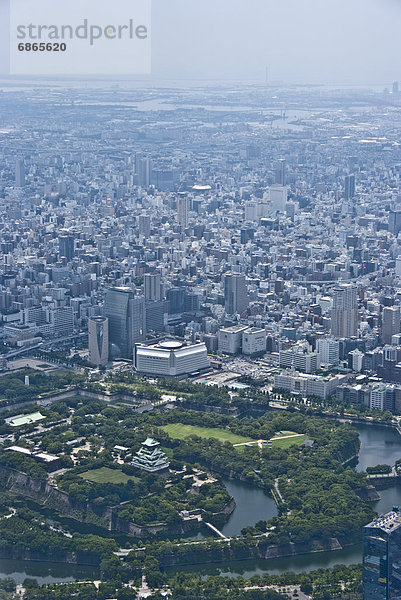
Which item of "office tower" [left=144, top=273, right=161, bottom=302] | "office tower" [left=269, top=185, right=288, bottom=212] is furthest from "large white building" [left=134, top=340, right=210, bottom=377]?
A: "office tower" [left=269, top=185, right=288, bottom=212]

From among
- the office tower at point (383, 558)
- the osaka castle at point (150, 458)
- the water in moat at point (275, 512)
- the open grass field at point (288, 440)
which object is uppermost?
the office tower at point (383, 558)

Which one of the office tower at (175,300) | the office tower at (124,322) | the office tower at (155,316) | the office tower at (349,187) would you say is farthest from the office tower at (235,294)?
the office tower at (349,187)

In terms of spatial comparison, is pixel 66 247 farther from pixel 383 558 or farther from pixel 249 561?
pixel 383 558

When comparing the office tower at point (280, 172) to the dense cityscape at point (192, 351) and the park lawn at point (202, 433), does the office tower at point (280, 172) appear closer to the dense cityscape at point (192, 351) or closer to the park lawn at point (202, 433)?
the dense cityscape at point (192, 351)

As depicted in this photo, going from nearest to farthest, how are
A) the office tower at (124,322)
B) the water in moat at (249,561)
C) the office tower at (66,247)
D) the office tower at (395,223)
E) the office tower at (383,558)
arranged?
1. the office tower at (383,558)
2. the water in moat at (249,561)
3. the office tower at (124,322)
4. the office tower at (66,247)
5. the office tower at (395,223)

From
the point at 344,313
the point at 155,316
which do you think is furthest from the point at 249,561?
the point at 344,313

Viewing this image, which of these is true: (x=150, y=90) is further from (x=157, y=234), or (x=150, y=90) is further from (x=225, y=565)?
(x=225, y=565)
